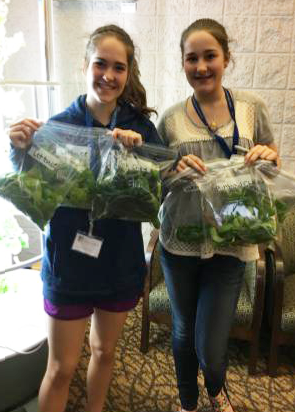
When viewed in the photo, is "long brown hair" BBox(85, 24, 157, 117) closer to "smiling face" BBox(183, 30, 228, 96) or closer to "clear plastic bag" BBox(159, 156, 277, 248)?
"smiling face" BBox(183, 30, 228, 96)

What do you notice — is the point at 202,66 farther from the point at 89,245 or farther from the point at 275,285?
the point at 275,285

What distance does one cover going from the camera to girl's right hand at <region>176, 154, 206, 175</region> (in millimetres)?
1128

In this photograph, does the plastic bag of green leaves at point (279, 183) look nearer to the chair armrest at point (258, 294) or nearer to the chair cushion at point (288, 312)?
the chair armrest at point (258, 294)

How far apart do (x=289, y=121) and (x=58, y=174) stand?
1.63 metres

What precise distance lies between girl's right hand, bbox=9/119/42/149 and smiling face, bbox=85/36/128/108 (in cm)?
21

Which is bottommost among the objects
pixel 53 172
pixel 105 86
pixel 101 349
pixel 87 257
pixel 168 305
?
pixel 168 305

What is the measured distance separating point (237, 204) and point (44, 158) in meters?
0.57

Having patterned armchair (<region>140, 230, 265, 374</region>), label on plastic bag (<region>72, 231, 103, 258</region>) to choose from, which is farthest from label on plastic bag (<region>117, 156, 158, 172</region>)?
patterned armchair (<region>140, 230, 265, 374</region>)

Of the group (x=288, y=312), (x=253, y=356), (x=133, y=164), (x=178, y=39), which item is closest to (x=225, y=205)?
(x=133, y=164)

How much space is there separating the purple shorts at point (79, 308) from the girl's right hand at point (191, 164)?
44cm

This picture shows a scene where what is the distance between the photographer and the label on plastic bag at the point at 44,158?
1038mm

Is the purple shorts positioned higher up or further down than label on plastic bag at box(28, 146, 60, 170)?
further down

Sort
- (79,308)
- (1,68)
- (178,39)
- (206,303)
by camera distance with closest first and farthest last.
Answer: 1. (79,308)
2. (206,303)
3. (1,68)
4. (178,39)

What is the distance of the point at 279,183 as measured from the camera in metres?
1.19
